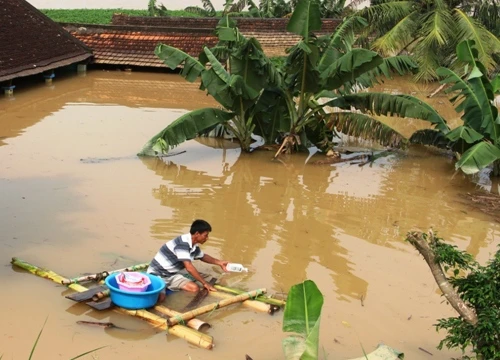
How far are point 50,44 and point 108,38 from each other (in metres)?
3.42

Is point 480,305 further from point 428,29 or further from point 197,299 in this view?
point 428,29

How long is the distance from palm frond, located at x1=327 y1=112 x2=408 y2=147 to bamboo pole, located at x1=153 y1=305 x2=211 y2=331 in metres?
6.97

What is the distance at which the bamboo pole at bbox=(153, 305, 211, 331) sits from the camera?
19.6 feet

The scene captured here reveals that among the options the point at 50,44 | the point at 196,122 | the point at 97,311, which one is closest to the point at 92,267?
the point at 97,311

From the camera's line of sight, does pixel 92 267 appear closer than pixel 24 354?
No

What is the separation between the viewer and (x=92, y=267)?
291 inches

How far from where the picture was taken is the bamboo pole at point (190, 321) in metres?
5.99

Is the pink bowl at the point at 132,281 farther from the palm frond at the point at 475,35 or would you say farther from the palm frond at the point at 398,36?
the palm frond at the point at 398,36

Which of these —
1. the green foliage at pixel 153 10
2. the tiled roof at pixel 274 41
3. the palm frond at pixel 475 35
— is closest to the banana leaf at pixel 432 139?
the palm frond at pixel 475 35

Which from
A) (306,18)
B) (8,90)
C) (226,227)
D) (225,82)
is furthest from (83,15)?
(226,227)

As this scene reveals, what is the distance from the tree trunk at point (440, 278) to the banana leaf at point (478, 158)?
573 cm

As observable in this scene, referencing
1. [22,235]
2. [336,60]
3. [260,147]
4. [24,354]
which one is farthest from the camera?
[260,147]

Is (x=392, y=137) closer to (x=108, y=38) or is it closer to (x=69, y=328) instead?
(x=69, y=328)

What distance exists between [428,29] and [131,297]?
14.4 meters
